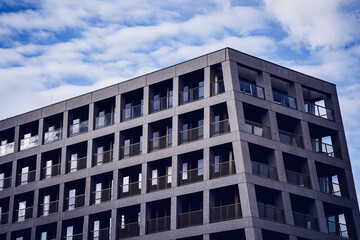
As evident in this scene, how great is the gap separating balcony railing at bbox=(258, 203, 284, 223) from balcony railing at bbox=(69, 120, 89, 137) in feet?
65.0

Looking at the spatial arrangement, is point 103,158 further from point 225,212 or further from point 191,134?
point 225,212

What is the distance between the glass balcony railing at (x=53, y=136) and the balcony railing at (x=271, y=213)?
22786mm

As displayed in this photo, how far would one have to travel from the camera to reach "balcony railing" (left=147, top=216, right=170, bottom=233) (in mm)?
59719

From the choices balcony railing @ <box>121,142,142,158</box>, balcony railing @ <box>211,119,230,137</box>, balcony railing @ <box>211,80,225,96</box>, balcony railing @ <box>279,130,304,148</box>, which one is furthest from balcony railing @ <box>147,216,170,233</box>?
balcony railing @ <box>279,130,304,148</box>

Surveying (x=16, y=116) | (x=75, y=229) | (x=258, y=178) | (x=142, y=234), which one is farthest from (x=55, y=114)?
(x=258, y=178)

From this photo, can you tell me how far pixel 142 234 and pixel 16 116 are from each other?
2181cm

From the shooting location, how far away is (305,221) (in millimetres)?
59750

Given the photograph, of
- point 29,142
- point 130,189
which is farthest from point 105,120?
point 29,142

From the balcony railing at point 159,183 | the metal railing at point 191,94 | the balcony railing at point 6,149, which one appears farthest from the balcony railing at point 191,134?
the balcony railing at point 6,149

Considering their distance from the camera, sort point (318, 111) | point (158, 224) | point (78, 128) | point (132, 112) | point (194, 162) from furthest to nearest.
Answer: point (78, 128)
point (318, 111)
point (132, 112)
point (194, 162)
point (158, 224)

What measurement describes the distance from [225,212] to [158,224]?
646cm

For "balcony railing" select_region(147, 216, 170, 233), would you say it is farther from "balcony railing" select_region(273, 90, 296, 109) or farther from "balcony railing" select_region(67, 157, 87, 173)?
"balcony railing" select_region(273, 90, 296, 109)

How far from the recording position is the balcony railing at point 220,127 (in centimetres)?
5928

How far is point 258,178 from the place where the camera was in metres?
57.4
